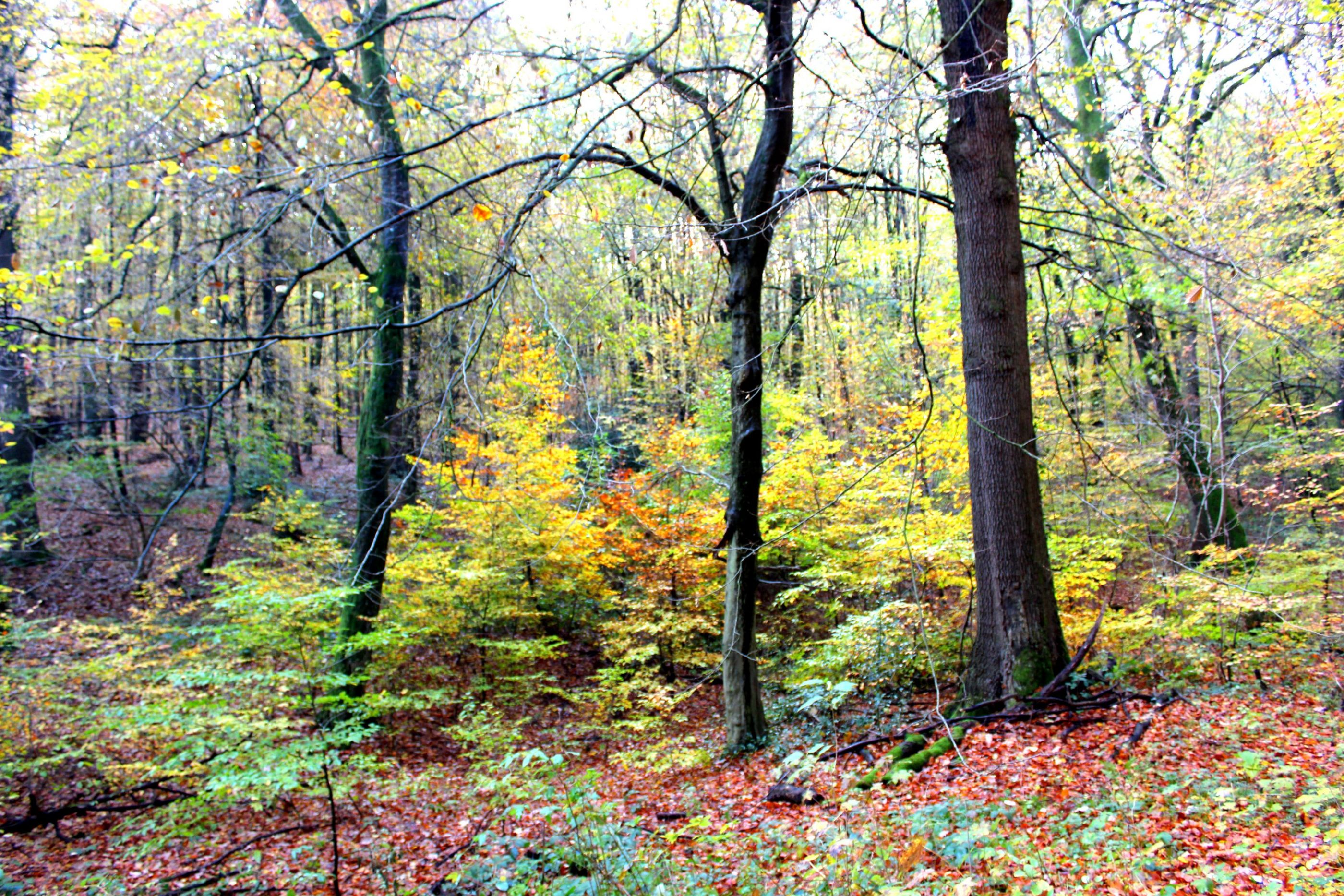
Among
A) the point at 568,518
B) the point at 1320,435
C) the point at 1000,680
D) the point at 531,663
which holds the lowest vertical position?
the point at 531,663

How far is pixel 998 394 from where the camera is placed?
486 cm

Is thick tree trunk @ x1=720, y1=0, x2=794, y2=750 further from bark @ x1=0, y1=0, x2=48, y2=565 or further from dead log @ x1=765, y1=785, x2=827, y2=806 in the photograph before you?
bark @ x1=0, y1=0, x2=48, y2=565

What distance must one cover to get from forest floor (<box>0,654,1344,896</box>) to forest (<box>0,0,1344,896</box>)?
0.04 metres

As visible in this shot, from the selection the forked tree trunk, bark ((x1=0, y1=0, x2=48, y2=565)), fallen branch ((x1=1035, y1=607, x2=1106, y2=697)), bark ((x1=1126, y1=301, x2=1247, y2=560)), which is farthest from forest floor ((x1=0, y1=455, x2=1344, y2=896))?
bark ((x1=0, y1=0, x2=48, y2=565))

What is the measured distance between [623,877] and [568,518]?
22.3 feet

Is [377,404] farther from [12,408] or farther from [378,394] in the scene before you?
[12,408]

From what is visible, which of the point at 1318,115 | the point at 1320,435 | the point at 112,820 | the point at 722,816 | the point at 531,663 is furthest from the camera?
the point at 531,663

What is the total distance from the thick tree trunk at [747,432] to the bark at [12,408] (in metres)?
5.92

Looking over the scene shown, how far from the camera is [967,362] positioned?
197 inches

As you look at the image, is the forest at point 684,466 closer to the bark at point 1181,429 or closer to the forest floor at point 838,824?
the forest floor at point 838,824

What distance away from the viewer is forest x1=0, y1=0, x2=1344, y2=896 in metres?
3.49

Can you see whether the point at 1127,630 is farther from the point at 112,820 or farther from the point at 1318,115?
the point at 112,820

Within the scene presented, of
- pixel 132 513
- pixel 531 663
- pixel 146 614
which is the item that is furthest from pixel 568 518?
pixel 132 513

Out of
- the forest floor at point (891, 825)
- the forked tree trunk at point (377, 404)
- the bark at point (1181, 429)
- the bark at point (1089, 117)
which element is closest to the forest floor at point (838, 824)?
the forest floor at point (891, 825)
